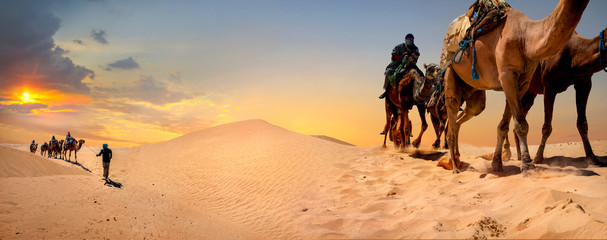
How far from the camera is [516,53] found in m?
5.94

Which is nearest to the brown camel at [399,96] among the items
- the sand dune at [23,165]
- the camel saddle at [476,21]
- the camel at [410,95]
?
the camel at [410,95]

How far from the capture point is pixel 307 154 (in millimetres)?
12828

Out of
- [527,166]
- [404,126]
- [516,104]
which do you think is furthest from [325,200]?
[404,126]

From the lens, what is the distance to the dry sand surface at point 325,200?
406 cm

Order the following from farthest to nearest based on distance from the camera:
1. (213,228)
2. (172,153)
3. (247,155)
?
1. (172,153)
2. (247,155)
3. (213,228)

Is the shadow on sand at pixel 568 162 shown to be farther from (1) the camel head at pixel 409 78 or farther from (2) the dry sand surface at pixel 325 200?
(1) the camel head at pixel 409 78

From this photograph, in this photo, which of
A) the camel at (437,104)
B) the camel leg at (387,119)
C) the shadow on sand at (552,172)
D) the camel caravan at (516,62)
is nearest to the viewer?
the shadow on sand at (552,172)

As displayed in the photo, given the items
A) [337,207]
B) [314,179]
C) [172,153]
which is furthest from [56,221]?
[172,153]

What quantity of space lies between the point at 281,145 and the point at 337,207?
7882mm

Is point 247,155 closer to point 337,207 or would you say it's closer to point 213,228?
point 213,228

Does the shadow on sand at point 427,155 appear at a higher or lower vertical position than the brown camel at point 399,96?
lower

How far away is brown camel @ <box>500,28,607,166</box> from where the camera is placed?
6.49m

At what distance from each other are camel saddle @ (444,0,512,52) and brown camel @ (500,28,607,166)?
5.65 ft

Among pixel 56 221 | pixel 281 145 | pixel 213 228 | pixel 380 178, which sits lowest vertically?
pixel 213 228
